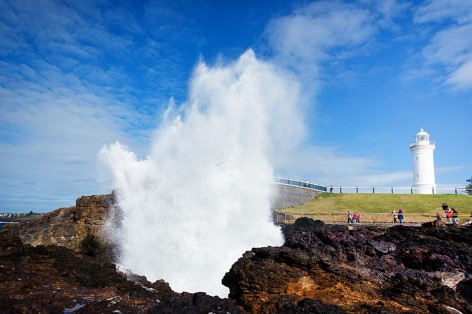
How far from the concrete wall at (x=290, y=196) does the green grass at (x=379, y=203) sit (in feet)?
2.83

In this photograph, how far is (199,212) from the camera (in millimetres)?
15352

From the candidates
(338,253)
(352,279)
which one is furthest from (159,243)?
(352,279)

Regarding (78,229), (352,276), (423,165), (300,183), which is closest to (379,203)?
(300,183)

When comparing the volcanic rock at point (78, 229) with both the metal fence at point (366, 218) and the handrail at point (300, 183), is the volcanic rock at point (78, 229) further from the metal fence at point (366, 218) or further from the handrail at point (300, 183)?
the handrail at point (300, 183)

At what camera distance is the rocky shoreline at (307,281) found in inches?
229

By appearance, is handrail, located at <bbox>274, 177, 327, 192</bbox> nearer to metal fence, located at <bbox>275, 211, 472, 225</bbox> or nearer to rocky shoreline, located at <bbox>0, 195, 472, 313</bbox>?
metal fence, located at <bbox>275, 211, 472, 225</bbox>

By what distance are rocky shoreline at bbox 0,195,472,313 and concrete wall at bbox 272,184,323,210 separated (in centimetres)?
2552

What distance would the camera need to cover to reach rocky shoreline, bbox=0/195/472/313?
5828mm

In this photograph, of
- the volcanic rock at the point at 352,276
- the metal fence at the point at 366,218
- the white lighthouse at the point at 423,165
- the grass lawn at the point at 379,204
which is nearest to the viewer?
the volcanic rock at the point at 352,276

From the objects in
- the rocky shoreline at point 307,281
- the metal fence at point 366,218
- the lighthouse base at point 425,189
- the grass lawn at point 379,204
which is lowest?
the rocky shoreline at point 307,281

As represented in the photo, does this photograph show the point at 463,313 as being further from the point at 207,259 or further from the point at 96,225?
the point at 96,225

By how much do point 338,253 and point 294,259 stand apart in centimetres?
140

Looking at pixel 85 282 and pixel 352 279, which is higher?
pixel 352 279

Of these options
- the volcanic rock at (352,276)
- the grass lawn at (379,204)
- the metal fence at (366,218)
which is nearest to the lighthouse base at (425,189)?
the grass lawn at (379,204)
